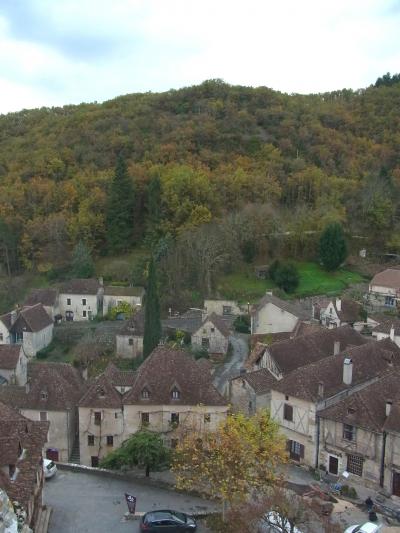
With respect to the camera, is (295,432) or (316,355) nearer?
(295,432)

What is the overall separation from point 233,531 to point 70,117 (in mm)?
99479

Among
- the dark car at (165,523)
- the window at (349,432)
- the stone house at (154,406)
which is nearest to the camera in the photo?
the dark car at (165,523)

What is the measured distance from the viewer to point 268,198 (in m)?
80.1

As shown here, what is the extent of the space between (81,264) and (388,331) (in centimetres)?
3790

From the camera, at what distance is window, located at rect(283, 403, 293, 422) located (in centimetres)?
3161

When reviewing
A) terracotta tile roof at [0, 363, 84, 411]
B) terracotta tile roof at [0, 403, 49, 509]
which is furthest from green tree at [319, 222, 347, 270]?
terracotta tile roof at [0, 403, 49, 509]

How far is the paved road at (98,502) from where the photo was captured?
23.0 meters

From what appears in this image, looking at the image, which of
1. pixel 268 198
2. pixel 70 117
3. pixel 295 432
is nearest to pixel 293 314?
pixel 295 432

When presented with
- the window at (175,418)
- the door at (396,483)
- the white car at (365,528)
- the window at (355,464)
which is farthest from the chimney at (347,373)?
the white car at (365,528)

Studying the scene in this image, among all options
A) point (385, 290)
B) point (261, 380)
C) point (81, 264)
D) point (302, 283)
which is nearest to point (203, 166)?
point (81, 264)

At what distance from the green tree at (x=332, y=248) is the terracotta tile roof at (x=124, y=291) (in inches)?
837

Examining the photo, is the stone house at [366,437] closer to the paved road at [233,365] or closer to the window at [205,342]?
the paved road at [233,365]

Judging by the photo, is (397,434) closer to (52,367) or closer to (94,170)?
(52,367)

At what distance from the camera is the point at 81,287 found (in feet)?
213
